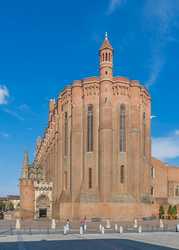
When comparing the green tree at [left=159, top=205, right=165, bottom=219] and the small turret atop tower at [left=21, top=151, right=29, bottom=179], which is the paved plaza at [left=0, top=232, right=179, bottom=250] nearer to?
the green tree at [left=159, top=205, right=165, bottom=219]

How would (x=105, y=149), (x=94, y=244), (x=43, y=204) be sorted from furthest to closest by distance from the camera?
(x=43, y=204), (x=105, y=149), (x=94, y=244)

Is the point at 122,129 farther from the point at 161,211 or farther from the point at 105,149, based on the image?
the point at 161,211

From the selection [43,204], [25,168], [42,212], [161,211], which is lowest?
[42,212]

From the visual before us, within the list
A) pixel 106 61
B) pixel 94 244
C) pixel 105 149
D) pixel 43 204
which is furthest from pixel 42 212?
pixel 94 244

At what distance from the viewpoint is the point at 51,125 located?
94312mm

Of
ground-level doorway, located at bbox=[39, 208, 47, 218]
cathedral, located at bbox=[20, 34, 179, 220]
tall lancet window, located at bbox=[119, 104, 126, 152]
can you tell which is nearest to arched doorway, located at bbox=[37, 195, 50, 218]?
ground-level doorway, located at bbox=[39, 208, 47, 218]

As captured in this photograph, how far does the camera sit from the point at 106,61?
73625mm

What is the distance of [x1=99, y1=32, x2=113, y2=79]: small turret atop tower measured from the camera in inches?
2886

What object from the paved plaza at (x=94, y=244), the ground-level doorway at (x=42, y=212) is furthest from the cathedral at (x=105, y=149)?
the paved plaza at (x=94, y=244)

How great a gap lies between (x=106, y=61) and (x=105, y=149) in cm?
1373

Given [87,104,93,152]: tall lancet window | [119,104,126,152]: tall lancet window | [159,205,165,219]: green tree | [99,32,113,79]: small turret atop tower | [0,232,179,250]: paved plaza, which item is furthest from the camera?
[159,205,165,219]: green tree

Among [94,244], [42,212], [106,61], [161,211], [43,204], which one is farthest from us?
[42,212]

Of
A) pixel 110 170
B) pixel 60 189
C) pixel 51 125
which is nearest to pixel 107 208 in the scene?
pixel 110 170

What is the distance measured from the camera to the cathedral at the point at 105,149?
230 feet
